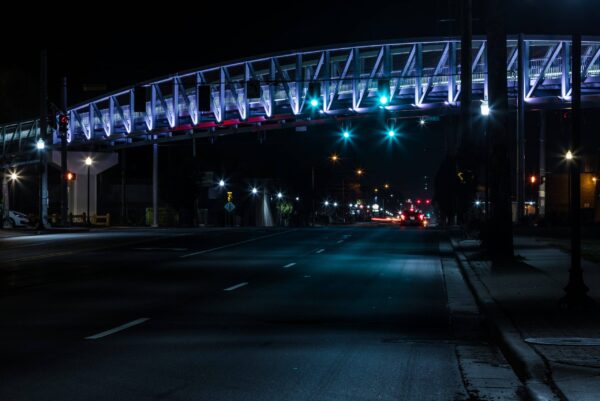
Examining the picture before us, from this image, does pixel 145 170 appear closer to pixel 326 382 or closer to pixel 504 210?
pixel 504 210

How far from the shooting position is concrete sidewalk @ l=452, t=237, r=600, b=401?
8.59 meters

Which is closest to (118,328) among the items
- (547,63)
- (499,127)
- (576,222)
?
(576,222)

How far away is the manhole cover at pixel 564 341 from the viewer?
1080 cm

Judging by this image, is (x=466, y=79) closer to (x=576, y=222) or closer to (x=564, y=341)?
(x=576, y=222)

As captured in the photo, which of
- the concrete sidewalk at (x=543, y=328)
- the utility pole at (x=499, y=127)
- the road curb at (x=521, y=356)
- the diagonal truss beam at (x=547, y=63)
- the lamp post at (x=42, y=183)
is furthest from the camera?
the diagonal truss beam at (x=547, y=63)

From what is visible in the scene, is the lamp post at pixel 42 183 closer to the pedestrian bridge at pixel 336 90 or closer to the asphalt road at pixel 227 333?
the pedestrian bridge at pixel 336 90

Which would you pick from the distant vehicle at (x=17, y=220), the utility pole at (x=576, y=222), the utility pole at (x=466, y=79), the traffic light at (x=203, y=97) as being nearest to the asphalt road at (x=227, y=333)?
the utility pole at (x=576, y=222)

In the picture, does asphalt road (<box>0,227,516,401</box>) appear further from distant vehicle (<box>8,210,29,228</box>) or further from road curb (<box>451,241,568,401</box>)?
distant vehicle (<box>8,210,29,228</box>)

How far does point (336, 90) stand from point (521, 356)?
2815 inches

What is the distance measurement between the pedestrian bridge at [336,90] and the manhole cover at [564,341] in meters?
62.5

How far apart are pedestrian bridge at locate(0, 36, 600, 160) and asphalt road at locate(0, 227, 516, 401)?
51416mm

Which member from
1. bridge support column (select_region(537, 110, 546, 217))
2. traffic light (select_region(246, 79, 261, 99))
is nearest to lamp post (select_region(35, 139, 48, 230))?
traffic light (select_region(246, 79, 261, 99))

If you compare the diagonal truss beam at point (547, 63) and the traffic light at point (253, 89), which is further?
the diagonal truss beam at point (547, 63)

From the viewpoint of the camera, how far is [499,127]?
26.7m
